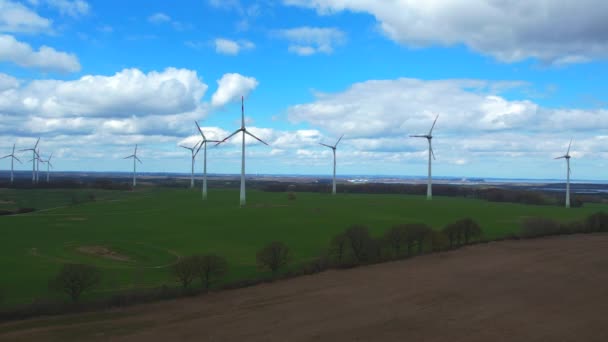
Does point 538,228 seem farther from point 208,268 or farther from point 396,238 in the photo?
point 208,268

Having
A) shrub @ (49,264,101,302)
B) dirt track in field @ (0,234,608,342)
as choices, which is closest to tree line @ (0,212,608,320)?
shrub @ (49,264,101,302)

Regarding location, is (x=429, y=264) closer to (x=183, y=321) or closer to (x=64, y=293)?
(x=183, y=321)

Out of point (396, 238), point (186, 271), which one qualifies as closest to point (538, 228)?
point (396, 238)

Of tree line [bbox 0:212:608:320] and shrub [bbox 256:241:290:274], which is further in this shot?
shrub [bbox 256:241:290:274]

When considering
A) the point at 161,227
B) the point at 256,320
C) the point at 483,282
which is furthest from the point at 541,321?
the point at 161,227

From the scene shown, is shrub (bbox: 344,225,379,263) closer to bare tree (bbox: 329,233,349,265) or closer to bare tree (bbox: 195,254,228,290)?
bare tree (bbox: 329,233,349,265)

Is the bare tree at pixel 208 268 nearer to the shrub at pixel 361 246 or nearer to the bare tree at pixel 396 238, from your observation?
the shrub at pixel 361 246
